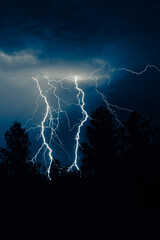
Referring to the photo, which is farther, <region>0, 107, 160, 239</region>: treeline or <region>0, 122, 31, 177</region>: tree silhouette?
<region>0, 122, 31, 177</region>: tree silhouette

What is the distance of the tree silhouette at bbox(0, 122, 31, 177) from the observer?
51.4ft

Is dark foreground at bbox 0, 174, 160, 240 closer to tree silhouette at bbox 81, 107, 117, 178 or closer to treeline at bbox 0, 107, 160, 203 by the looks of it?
treeline at bbox 0, 107, 160, 203

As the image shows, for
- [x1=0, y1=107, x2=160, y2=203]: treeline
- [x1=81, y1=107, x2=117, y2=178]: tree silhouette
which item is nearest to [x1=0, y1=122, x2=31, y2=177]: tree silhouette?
[x1=0, y1=107, x2=160, y2=203]: treeline

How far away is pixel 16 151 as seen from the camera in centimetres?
1705

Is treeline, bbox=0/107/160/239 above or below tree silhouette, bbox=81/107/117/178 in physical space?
below

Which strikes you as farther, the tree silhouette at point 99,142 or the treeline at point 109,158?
the tree silhouette at point 99,142

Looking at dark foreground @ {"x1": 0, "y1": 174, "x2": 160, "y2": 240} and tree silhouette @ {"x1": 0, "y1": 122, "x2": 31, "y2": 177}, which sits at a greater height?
tree silhouette @ {"x1": 0, "y1": 122, "x2": 31, "y2": 177}

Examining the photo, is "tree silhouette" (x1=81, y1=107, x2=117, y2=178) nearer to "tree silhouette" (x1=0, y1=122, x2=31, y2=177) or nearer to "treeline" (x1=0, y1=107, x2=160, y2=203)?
"treeline" (x1=0, y1=107, x2=160, y2=203)

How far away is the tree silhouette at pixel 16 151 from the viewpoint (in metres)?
15.7

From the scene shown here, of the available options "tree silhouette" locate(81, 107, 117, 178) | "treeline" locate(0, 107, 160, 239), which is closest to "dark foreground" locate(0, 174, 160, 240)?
"treeline" locate(0, 107, 160, 239)

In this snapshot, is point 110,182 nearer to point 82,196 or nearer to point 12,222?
point 82,196

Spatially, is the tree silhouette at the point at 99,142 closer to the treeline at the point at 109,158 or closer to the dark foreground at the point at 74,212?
the treeline at the point at 109,158

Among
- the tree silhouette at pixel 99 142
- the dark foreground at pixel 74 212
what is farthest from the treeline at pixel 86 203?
the tree silhouette at pixel 99 142

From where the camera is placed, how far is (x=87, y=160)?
38.4ft
